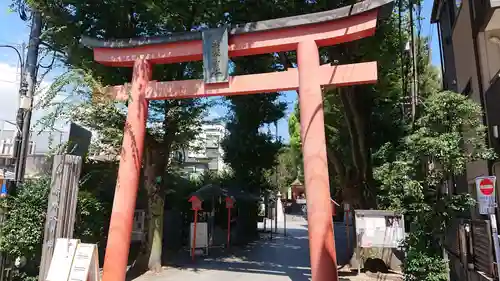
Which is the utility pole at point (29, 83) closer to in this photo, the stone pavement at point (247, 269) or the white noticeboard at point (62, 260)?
the white noticeboard at point (62, 260)

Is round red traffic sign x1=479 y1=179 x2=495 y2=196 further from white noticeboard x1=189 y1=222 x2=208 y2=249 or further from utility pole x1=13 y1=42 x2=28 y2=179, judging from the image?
white noticeboard x1=189 y1=222 x2=208 y2=249

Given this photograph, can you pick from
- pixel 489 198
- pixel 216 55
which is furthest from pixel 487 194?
pixel 216 55

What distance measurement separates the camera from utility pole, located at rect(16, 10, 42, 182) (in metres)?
8.10

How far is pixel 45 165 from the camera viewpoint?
8875 millimetres

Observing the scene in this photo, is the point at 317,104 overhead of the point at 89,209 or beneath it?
overhead

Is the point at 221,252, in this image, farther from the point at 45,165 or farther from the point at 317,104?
the point at 317,104

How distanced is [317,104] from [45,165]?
6657 millimetres

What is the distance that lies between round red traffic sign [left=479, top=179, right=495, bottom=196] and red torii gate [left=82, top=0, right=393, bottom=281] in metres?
2.94

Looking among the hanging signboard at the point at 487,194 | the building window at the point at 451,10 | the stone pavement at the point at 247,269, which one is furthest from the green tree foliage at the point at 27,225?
the building window at the point at 451,10

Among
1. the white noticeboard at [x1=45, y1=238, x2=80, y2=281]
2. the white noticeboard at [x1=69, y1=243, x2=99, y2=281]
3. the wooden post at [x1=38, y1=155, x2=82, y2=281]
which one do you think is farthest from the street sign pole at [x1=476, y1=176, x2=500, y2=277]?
the wooden post at [x1=38, y1=155, x2=82, y2=281]

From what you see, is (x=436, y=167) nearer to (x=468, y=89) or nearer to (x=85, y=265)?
(x=468, y=89)

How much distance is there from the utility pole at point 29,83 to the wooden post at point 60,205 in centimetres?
95

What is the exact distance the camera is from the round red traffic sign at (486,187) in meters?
5.34

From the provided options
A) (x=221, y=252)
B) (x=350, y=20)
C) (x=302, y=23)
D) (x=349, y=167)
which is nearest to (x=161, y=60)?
(x=302, y=23)
